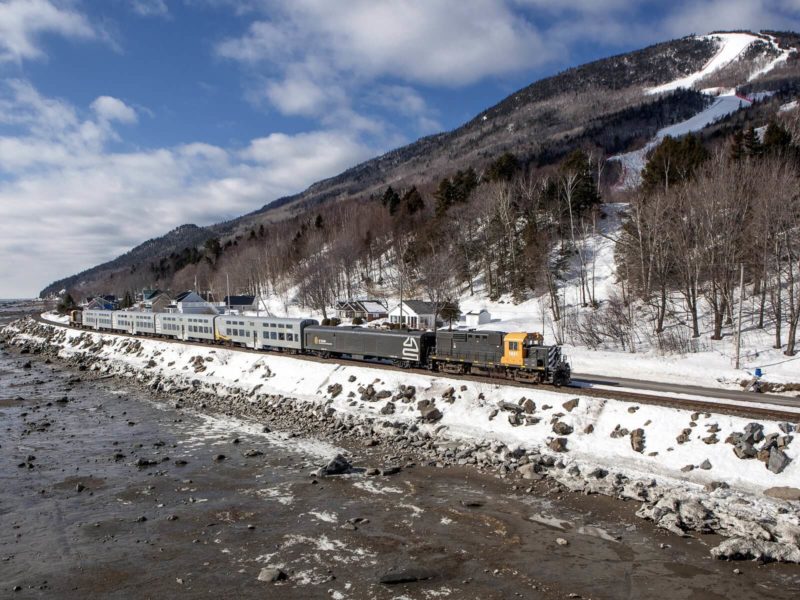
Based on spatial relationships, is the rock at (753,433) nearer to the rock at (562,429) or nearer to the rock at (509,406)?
the rock at (562,429)

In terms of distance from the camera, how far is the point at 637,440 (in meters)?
18.6

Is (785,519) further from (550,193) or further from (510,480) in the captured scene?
(550,193)

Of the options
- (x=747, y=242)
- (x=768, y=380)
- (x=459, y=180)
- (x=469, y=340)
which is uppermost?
(x=459, y=180)

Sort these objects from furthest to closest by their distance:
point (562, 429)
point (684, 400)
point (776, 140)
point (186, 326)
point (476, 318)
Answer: point (776, 140) → point (476, 318) → point (186, 326) → point (684, 400) → point (562, 429)

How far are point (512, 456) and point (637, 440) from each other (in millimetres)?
4637

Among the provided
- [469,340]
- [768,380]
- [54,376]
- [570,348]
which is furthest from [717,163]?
[54,376]

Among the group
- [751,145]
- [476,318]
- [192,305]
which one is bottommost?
[476,318]

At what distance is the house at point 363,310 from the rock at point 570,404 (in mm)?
47237

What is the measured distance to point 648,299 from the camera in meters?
41.9

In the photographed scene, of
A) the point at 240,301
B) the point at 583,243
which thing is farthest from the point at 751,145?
the point at 240,301

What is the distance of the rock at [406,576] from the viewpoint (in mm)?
11664

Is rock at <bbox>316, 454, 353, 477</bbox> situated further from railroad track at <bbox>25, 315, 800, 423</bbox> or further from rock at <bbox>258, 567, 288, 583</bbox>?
railroad track at <bbox>25, 315, 800, 423</bbox>

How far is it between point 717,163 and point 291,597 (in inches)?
1923

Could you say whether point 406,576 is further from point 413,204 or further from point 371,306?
point 413,204
